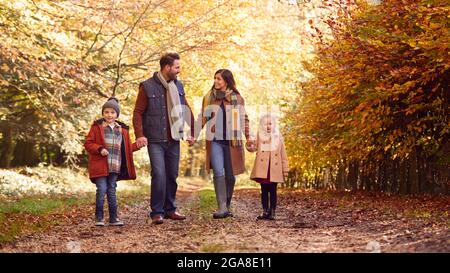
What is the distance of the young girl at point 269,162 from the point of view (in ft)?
31.0

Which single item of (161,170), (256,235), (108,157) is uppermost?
(108,157)

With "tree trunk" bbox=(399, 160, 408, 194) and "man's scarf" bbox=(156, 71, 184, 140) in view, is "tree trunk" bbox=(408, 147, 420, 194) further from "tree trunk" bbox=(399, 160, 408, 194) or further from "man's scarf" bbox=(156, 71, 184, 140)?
"man's scarf" bbox=(156, 71, 184, 140)

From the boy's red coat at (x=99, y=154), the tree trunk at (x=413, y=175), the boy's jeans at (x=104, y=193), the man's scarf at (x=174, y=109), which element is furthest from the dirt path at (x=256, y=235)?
the tree trunk at (x=413, y=175)

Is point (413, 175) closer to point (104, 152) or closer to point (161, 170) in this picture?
point (161, 170)

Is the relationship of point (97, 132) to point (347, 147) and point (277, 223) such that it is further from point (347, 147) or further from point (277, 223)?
point (347, 147)

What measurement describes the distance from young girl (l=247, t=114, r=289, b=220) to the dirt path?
1.02ft

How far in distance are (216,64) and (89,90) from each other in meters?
3.37

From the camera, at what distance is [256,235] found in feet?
23.3

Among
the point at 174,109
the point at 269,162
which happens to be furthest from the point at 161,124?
the point at 269,162

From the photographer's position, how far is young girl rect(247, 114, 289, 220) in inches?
372

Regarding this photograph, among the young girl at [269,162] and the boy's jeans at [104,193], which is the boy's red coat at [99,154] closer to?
the boy's jeans at [104,193]

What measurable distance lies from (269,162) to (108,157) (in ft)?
7.53
